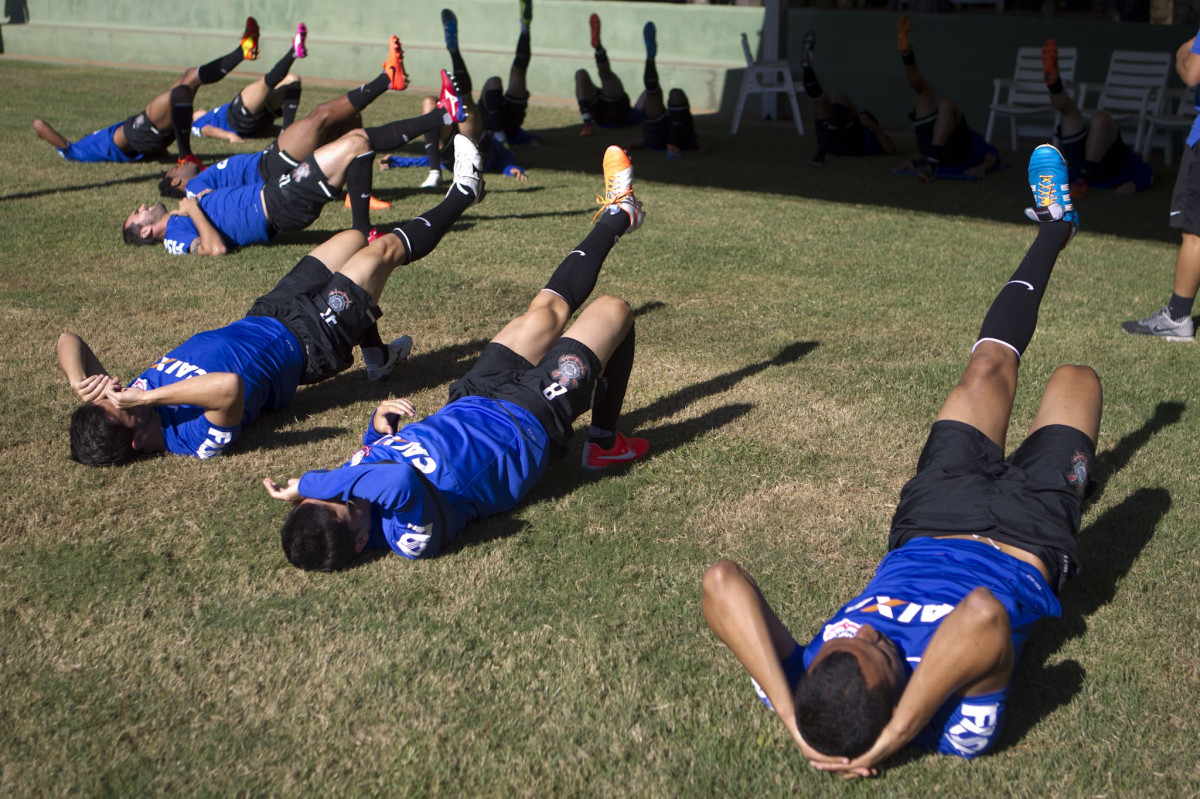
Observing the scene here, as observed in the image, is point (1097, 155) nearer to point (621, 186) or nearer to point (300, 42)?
point (621, 186)

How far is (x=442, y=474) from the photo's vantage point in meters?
3.41

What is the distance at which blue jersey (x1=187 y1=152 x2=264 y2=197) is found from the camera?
306 inches

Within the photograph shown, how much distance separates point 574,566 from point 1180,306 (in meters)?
4.05

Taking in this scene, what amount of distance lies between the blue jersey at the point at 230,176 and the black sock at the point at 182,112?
190 centimetres

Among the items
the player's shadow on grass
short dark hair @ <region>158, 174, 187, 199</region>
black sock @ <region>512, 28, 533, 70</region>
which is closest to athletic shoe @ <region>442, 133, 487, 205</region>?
the player's shadow on grass

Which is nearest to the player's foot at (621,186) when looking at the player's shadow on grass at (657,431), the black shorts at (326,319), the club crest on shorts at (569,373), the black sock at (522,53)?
the player's shadow on grass at (657,431)

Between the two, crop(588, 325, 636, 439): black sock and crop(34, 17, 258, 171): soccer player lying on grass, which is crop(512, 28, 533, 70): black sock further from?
crop(588, 325, 636, 439): black sock

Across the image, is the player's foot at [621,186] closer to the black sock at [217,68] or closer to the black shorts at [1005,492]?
the black shorts at [1005,492]

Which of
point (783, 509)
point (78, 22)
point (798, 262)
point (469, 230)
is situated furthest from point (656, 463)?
point (78, 22)

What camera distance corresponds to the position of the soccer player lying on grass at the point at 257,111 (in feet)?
33.9

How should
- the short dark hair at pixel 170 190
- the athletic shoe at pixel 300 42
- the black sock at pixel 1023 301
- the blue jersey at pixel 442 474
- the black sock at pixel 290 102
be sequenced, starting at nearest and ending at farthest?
the blue jersey at pixel 442 474 → the black sock at pixel 1023 301 → the short dark hair at pixel 170 190 → the athletic shoe at pixel 300 42 → the black sock at pixel 290 102

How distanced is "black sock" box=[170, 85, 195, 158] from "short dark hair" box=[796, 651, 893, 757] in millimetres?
9046

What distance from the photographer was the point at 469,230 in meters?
7.87

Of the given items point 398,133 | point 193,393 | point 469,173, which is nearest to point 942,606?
point 193,393
